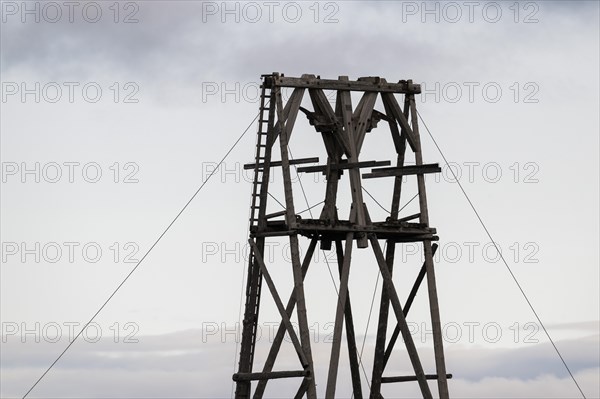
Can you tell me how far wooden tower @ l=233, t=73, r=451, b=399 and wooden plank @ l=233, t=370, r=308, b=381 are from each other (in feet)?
0.07

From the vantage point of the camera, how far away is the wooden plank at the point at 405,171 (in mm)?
47156

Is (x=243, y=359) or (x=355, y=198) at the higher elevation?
(x=355, y=198)

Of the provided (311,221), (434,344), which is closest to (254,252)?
(311,221)

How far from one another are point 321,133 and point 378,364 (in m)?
5.57

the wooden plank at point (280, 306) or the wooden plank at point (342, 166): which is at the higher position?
the wooden plank at point (342, 166)

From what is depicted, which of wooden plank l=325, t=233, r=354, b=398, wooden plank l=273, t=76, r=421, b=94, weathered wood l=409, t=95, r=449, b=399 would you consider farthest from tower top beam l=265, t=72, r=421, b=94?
wooden plank l=325, t=233, r=354, b=398

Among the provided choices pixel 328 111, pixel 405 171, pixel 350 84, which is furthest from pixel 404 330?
pixel 350 84

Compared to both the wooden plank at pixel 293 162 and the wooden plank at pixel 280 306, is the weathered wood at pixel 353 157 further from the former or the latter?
the wooden plank at pixel 280 306

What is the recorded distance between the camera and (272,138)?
154ft

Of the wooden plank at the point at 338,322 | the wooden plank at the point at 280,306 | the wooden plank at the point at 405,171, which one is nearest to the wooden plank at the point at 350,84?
the wooden plank at the point at 405,171

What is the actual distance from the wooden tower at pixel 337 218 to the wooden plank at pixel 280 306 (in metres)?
0.02

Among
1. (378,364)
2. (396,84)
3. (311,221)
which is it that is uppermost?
(396,84)

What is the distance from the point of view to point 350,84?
4700 centimetres

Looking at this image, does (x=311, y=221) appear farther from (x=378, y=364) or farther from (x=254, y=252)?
(x=378, y=364)
